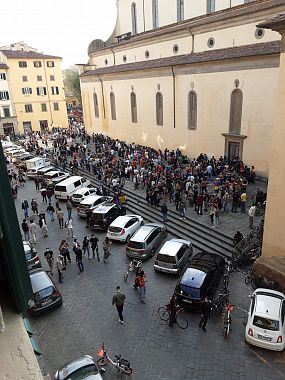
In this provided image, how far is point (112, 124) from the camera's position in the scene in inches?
1583

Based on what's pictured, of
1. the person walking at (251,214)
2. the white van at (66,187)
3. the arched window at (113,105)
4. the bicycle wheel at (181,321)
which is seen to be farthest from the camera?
the arched window at (113,105)

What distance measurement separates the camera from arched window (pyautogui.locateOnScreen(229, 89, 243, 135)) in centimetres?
2313

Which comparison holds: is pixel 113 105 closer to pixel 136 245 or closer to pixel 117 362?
pixel 136 245

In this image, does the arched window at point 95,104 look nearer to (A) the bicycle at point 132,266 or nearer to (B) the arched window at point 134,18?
(B) the arched window at point 134,18

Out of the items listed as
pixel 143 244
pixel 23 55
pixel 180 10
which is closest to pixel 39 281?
pixel 143 244

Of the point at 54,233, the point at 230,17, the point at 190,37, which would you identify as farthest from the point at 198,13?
the point at 54,233

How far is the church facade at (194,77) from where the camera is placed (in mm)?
21781

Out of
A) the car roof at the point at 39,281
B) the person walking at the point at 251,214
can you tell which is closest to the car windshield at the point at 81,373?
the car roof at the point at 39,281

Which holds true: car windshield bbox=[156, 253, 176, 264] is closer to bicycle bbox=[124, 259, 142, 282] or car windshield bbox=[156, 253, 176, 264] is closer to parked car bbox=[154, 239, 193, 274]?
parked car bbox=[154, 239, 193, 274]

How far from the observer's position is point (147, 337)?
10906 millimetres

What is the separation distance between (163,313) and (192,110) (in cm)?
1942

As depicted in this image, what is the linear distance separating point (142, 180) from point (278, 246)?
42.3 ft

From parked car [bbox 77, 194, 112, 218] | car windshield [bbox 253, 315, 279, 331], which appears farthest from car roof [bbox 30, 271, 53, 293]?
car windshield [bbox 253, 315, 279, 331]

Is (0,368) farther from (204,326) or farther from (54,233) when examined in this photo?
(54,233)
